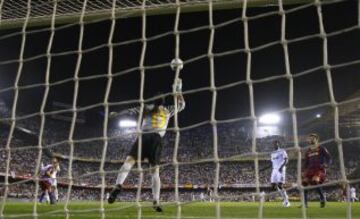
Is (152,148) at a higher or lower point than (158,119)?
lower

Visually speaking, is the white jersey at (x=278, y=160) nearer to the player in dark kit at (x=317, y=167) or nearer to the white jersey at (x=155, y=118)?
the player in dark kit at (x=317, y=167)

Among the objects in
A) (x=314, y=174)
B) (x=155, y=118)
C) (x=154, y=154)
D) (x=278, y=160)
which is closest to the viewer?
(x=154, y=154)

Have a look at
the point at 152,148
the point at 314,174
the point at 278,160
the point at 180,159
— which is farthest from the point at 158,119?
the point at 180,159

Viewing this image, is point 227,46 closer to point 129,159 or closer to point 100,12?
point 129,159

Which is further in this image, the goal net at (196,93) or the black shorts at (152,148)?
the goal net at (196,93)

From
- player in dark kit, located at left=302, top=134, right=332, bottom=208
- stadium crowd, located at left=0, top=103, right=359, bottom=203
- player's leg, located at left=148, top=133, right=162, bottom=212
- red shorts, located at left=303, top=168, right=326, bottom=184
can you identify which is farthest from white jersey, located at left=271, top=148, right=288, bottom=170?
stadium crowd, located at left=0, top=103, right=359, bottom=203

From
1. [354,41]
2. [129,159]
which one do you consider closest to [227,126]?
[354,41]

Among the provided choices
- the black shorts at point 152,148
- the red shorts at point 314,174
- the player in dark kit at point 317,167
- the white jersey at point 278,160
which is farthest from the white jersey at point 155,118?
the white jersey at point 278,160

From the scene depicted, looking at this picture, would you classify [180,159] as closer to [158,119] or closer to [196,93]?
[196,93]

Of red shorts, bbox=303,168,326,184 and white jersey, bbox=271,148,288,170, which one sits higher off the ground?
white jersey, bbox=271,148,288,170

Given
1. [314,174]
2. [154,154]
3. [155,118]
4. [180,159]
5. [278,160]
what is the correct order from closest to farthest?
1. [154,154]
2. [155,118]
3. [314,174]
4. [278,160]
5. [180,159]

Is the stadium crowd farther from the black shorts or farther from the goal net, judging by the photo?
the black shorts

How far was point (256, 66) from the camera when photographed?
107 ft

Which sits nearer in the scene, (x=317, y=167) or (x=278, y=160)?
(x=317, y=167)
